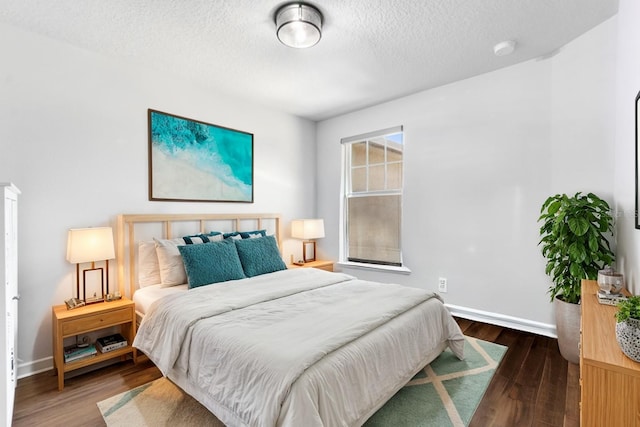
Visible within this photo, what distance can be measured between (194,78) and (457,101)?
2.82 m

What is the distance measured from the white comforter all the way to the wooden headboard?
784mm

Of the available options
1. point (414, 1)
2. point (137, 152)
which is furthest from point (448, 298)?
point (137, 152)

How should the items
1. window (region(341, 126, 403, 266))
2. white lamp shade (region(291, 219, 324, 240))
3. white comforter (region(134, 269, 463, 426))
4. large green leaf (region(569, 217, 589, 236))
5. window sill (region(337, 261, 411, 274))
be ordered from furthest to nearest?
white lamp shade (region(291, 219, 324, 240)) < window (region(341, 126, 403, 266)) < window sill (region(337, 261, 411, 274)) < large green leaf (region(569, 217, 589, 236)) < white comforter (region(134, 269, 463, 426))

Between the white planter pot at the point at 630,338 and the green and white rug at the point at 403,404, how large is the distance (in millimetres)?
1060

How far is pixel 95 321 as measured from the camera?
2.35 m

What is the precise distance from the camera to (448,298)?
139 inches

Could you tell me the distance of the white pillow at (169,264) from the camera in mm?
2750

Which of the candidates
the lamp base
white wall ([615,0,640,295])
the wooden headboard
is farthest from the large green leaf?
the wooden headboard

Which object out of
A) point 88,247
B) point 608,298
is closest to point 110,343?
point 88,247

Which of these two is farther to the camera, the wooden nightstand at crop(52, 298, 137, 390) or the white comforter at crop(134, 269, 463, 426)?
the wooden nightstand at crop(52, 298, 137, 390)

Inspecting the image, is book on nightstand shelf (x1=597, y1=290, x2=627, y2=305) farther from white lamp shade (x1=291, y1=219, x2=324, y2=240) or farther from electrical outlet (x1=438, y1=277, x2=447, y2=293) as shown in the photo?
white lamp shade (x1=291, y1=219, x2=324, y2=240)

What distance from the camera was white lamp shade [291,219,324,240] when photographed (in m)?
4.13

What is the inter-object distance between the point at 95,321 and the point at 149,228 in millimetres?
953

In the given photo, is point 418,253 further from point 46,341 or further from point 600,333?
point 46,341
